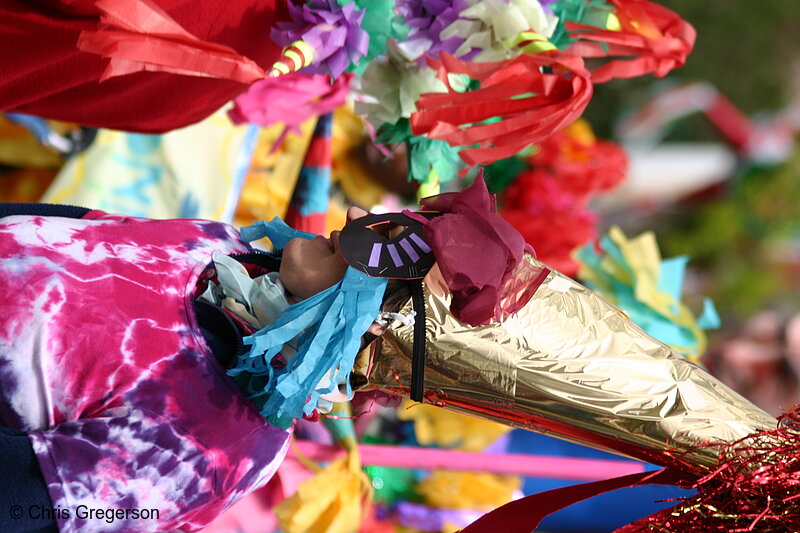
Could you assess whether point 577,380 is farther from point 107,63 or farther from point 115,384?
point 107,63

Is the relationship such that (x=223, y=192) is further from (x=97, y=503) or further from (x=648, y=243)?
(x=97, y=503)

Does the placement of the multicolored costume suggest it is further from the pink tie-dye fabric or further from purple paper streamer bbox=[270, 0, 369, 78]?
the pink tie-dye fabric

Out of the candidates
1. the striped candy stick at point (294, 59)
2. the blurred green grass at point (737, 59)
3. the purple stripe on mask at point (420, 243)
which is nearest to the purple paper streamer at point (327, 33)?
the striped candy stick at point (294, 59)

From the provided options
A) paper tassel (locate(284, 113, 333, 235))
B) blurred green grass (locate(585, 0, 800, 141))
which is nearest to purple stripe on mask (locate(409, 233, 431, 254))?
paper tassel (locate(284, 113, 333, 235))

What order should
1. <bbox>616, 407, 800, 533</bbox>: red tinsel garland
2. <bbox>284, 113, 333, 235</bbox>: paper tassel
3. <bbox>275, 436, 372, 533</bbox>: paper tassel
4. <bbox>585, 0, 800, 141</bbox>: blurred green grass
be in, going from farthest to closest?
<bbox>585, 0, 800, 141</bbox>: blurred green grass, <bbox>284, 113, 333, 235</bbox>: paper tassel, <bbox>275, 436, 372, 533</bbox>: paper tassel, <bbox>616, 407, 800, 533</bbox>: red tinsel garland

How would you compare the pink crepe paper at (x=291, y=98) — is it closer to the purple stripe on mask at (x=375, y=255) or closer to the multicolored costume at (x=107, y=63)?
the multicolored costume at (x=107, y=63)

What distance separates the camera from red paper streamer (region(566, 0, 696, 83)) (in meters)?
1.02

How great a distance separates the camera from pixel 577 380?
0.72 m

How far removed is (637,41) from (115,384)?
758 mm

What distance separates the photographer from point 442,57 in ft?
2.93

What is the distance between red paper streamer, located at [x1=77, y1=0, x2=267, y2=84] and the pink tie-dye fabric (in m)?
0.17

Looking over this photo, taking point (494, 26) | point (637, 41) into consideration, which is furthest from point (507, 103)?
point (637, 41)

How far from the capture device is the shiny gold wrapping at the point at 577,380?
72 centimetres

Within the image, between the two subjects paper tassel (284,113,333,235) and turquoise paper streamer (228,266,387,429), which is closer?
turquoise paper streamer (228,266,387,429)
